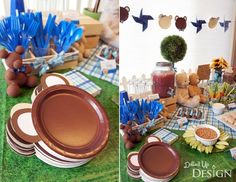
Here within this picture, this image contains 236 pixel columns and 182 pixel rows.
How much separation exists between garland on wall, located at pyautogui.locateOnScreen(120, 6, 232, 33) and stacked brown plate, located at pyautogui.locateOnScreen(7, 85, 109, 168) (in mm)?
385

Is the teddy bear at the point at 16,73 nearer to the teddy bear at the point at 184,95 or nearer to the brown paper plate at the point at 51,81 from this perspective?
the brown paper plate at the point at 51,81

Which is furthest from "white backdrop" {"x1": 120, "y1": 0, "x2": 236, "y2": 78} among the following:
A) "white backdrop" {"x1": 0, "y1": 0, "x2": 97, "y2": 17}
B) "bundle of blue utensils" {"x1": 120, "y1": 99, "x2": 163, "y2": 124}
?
"white backdrop" {"x1": 0, "y1": 0, "x2": 97, "y2": 17}

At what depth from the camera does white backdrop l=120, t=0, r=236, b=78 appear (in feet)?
3.46

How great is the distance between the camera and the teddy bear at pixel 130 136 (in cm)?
99

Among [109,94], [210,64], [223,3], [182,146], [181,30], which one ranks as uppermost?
[223,3]

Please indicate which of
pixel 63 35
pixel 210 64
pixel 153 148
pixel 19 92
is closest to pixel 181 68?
pixel 210 64

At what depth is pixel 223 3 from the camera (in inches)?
43.3

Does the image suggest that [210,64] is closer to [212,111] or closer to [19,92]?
[212,111]

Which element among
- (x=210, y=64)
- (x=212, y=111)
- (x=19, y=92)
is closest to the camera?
(x=19, y=92)

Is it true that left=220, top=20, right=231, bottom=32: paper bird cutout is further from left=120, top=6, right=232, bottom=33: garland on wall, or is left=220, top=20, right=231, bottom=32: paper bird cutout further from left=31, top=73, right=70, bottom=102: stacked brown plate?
left=31, top=73, right=70, bottom=102: stacked brown plate

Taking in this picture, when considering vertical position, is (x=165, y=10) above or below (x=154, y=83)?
above

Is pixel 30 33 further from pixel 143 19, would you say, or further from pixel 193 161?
pixel 193 161

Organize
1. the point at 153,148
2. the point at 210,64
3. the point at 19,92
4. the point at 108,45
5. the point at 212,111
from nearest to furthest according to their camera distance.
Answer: the point at 153,148, the point at 19,92, the point at 210,64, the point at 212,111, the point at 108,45

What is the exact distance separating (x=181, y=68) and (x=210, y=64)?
0.41ft
